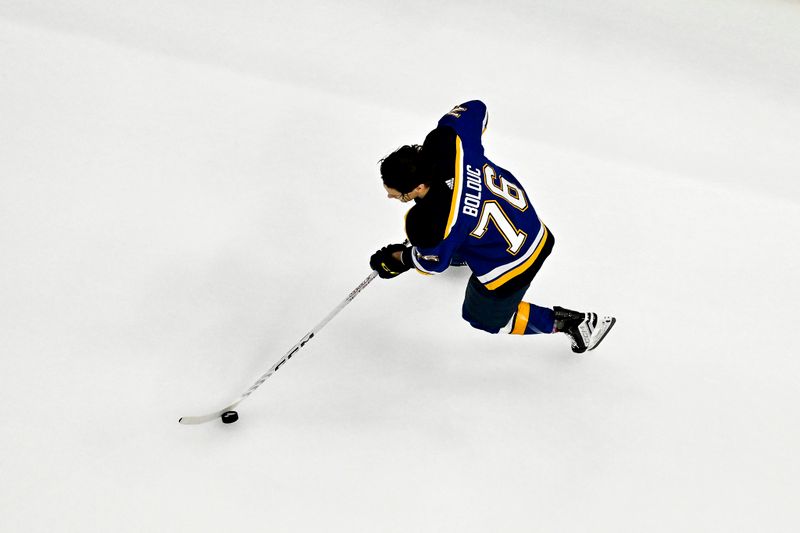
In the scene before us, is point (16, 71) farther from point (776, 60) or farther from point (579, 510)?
point (776, 60)

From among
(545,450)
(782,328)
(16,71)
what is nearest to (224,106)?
(16,71)

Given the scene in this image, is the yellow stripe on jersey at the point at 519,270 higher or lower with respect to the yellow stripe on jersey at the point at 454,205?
lower

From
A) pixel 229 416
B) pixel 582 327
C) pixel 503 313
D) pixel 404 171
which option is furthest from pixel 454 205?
pixel 229 416

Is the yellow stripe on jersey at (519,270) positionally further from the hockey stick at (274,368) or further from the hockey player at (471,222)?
the hockey stick at (274,368)

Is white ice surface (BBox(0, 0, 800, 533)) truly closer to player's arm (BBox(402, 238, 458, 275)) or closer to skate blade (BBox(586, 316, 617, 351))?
skate blade (BBox(586, 316, 617, 351))

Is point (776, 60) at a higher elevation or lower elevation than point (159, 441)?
higher

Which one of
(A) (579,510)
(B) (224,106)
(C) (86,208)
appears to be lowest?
(A) (579,510)

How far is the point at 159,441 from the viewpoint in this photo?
2.26 metres

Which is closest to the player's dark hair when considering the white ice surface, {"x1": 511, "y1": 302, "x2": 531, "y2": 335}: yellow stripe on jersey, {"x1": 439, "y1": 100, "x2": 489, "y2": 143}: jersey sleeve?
{"x1": 439, "y1": 100, "x2": 489, "y2": 143}: jersey sleeve

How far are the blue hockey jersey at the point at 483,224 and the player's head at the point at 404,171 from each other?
0.37 ft

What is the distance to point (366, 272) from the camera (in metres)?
2.70

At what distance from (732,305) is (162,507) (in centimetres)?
219

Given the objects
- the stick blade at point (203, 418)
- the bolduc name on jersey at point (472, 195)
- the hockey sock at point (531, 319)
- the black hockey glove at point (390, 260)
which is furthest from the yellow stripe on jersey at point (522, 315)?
the stick blade at point (203, 418)

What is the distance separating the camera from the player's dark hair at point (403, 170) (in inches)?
73.2
